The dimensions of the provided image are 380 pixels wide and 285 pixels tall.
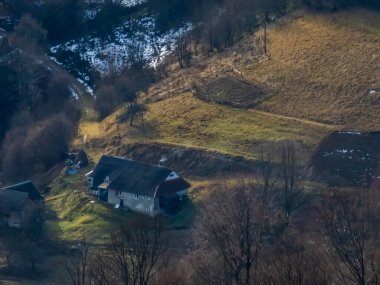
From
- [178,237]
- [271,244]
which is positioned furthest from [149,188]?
[271,244]

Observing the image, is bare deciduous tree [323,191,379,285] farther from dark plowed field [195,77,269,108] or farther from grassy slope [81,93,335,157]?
dark plowed field [195,77,269,108]

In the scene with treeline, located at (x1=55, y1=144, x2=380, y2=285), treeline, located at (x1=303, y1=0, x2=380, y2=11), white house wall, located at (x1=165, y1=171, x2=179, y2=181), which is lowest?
treeline, located at (x1=55, y1=144, x2=380, y2=285)

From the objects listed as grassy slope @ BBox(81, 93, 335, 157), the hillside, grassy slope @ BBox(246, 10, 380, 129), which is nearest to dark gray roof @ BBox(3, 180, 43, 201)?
grassy slope @ BBox(81, 93, 335, 157)

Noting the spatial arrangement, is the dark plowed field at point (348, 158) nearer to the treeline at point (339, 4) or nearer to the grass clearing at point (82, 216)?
the grass clearing at point (82, 216)

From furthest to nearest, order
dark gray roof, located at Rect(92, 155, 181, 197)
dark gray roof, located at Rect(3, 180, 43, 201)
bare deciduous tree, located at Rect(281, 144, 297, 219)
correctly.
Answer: dark gray roof, located at Rect(3, 180, 43, 201) < dark gray roof, located at Rect(92, 155, 181, 197) < bare deciduous tree, located at Rect(281, 144, 297, 219)

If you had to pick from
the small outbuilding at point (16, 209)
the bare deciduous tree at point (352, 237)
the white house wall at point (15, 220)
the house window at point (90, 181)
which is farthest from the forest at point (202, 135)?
the white house wall at point (15, 220)

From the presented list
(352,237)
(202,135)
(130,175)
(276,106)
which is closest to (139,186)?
(130,175)

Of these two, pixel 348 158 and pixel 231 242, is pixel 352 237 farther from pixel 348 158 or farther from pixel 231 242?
pixel 348 158

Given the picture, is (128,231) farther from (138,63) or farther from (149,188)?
(138,63)
